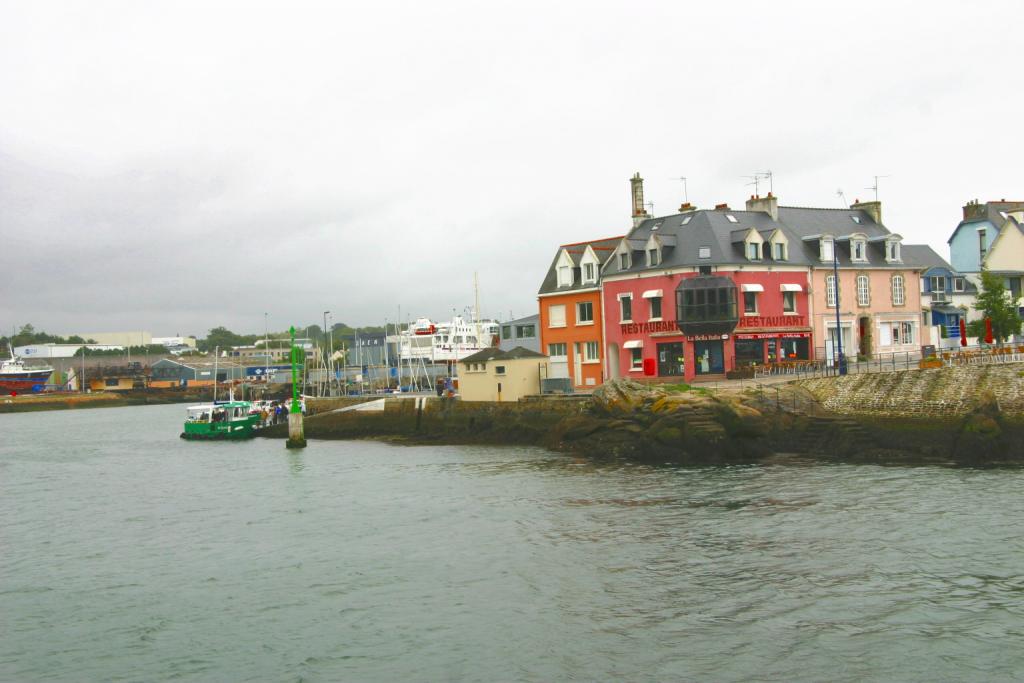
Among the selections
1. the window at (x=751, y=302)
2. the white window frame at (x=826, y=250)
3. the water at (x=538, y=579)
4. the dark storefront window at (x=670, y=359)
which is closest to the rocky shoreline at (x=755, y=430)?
the water at (x=538, y=579)

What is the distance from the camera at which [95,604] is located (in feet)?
74.2

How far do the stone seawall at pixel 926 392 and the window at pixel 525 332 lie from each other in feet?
134

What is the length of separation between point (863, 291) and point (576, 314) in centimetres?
1927

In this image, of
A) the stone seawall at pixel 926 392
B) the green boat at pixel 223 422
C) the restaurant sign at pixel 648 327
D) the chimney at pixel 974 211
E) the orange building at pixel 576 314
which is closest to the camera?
the stone seawall at pixel 926 392

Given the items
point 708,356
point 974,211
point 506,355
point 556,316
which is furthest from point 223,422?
point 974,211

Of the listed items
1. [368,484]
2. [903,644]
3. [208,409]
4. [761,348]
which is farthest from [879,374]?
[208,409]

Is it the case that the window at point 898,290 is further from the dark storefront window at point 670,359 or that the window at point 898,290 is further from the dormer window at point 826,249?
the dark storefront window at point 670,359

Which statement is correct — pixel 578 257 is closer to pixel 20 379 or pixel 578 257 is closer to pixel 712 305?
pixel 712 305

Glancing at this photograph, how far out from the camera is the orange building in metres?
61.8

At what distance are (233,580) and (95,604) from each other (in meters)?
3.40

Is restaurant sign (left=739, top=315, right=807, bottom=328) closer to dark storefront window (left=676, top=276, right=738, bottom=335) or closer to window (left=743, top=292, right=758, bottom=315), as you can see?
window (left=743, top=292, right=758, bottom=315)

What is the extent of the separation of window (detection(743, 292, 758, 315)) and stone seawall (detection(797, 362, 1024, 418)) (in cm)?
1236

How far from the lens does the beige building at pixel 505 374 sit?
56.8 meters

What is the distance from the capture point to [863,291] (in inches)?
2400
